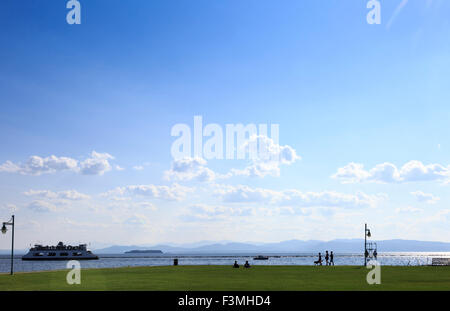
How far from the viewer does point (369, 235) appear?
5022 cm
